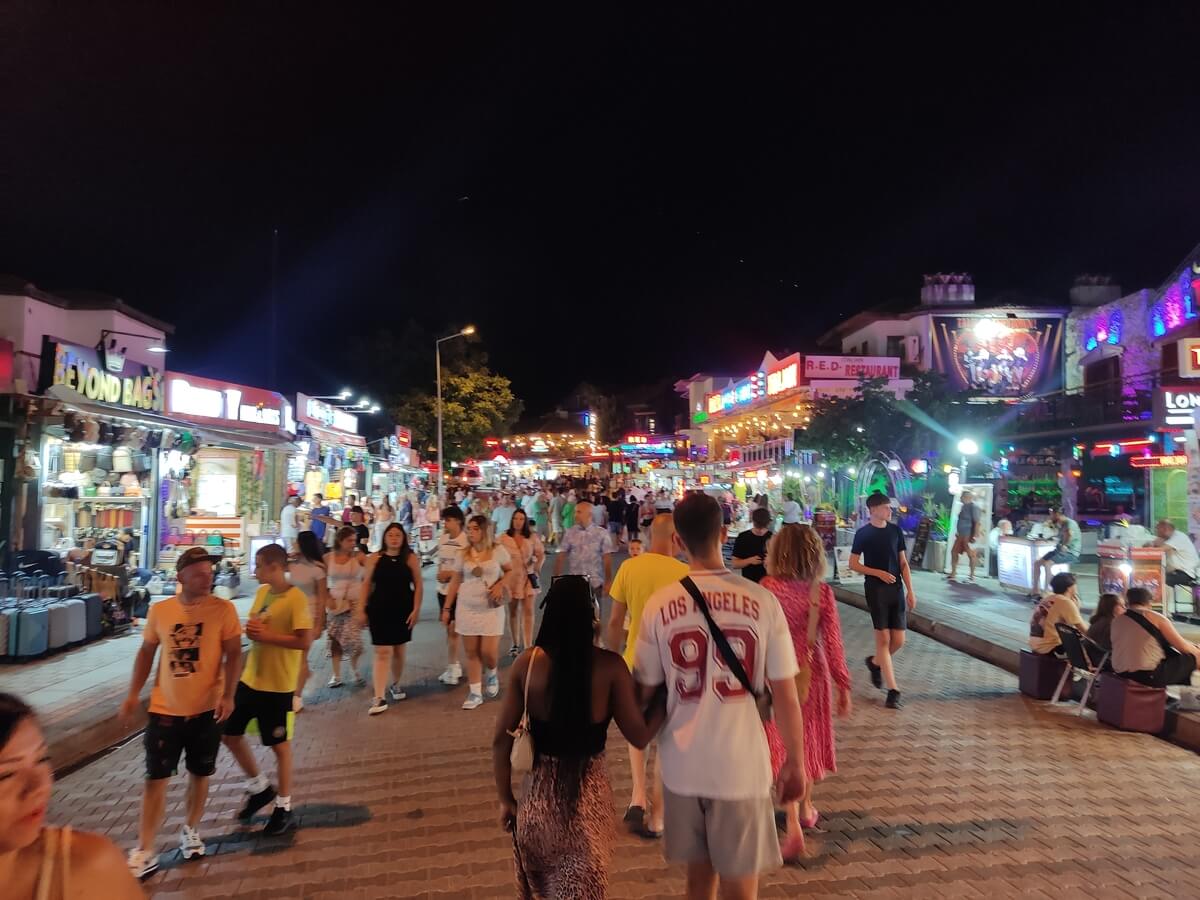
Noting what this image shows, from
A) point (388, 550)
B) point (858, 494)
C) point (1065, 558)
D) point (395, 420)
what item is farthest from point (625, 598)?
point (395, 420)

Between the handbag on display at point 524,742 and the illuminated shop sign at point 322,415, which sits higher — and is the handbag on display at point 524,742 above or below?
below

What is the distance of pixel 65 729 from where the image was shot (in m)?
6.38

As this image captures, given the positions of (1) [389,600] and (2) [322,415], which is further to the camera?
(2) [322,415]

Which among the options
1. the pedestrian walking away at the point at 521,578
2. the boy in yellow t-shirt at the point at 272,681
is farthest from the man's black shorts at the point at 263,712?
the pedestrian walking away at the point at 521,578

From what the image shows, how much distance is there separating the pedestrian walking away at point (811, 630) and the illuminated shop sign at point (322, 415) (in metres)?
18.7

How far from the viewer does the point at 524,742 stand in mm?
2611

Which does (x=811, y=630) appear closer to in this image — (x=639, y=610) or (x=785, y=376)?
(x=639, y=610)

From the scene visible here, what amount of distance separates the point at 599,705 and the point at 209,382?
640 inches

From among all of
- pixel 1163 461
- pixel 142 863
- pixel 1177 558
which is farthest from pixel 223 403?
pixel 1163 461

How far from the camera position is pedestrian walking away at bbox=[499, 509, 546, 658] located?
28.6 feet

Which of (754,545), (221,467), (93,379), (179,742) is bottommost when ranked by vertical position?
(179,742)

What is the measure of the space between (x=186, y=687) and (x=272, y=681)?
698 millimetres

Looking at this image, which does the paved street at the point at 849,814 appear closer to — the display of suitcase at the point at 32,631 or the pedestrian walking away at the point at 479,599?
the pedestrian walking away at the point at 479,599

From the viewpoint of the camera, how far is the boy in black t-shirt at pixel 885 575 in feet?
22.7
